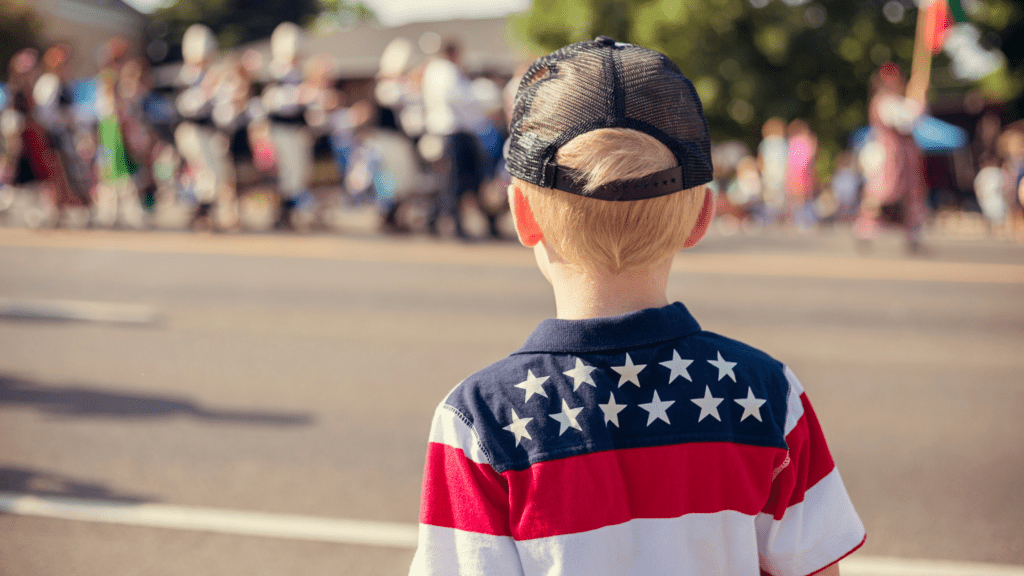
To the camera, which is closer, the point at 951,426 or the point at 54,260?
the point at 951,426

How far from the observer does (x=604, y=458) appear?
3.97 ft

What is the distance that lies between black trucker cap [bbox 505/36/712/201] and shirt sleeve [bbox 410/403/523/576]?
38 cm

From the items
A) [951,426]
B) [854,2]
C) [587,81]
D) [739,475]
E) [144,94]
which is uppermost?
[854,2]

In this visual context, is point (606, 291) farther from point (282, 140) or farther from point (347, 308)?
point (282, 140)

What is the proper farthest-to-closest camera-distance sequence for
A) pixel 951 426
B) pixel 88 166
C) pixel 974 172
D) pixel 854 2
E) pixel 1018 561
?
pixel 854 2, pixel 974 172, pixel 88 166, pixel 951 426, pixel 1018 561

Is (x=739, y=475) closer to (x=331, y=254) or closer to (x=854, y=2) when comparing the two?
(x=331, y=254)

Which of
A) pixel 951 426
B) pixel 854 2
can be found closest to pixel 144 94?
pixel 951 426

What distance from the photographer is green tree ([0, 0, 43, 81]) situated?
41.7 metres

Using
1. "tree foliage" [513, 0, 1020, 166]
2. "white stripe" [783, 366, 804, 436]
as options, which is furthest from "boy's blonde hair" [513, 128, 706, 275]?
"tree foliage" [513, 0, 1020, 166]

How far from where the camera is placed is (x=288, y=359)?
561 centimetres

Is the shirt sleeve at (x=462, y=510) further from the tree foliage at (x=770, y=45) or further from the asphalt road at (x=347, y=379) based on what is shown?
the tree foliage at (x=770, y=45)

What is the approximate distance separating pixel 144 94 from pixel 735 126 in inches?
783

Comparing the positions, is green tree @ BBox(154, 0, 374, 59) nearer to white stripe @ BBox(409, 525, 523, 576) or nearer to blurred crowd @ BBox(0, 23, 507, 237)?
blurred crowd @ BBox(0, 23, 507, 237)

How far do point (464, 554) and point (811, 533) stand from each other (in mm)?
536
